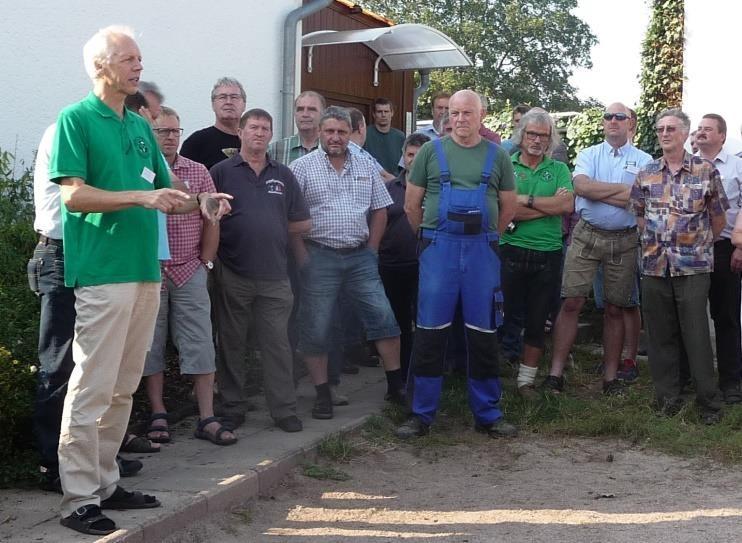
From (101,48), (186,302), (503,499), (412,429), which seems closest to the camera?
(101,48)

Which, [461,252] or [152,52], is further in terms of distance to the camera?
[152,52]

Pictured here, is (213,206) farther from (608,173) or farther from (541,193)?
(608,173)

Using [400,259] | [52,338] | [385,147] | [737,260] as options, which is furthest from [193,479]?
[385,147]

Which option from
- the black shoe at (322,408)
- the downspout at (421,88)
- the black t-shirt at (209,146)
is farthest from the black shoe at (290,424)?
the downspout at (421,88)

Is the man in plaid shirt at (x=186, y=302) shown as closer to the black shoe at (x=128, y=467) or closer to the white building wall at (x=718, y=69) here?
the black shoe at (x=128, y=467)

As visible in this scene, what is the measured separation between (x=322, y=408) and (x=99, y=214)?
2.74m

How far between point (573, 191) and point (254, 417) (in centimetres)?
281

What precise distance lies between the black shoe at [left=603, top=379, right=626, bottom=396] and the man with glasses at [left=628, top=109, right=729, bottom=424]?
0.52 metres

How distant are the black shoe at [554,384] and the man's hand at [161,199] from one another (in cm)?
408

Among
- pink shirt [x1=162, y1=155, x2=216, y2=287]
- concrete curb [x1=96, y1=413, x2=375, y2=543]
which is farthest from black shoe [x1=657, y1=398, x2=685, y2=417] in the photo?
pink shirt [x1=162, y1=155, x2=216, y2=287]

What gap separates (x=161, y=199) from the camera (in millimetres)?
3836

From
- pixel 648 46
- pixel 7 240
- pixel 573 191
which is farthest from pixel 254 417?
pixel 648 46

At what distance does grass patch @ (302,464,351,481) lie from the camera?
540 cm

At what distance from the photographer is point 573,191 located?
714 cm
